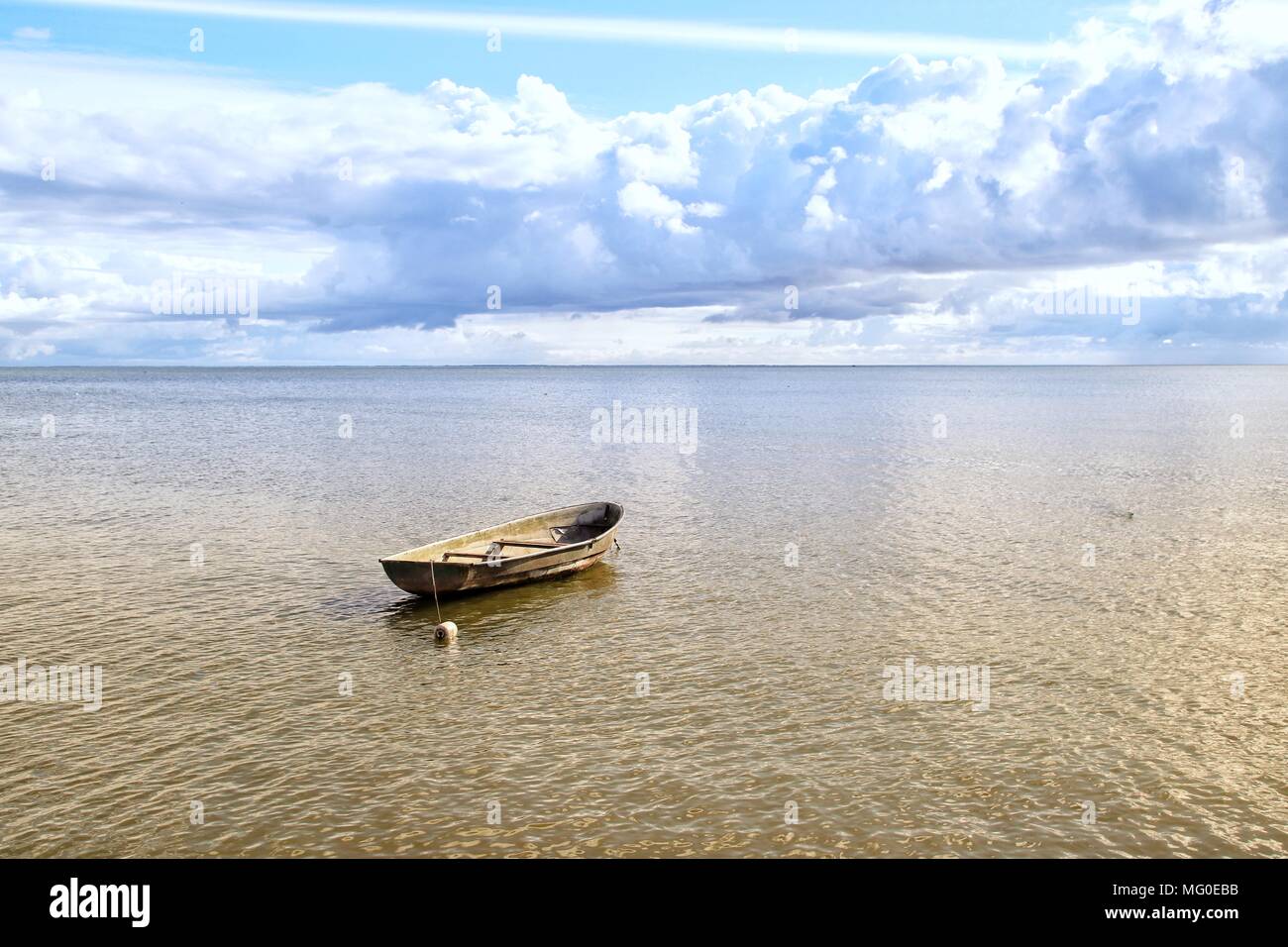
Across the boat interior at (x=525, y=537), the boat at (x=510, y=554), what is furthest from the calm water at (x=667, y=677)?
the boat interior at (x=525, y=537)

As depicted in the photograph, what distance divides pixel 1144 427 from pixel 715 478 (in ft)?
183

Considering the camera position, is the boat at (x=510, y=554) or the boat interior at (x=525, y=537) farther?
the boat interior at (x=525, y=537)

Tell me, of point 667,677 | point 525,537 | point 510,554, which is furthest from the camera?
point 525,537

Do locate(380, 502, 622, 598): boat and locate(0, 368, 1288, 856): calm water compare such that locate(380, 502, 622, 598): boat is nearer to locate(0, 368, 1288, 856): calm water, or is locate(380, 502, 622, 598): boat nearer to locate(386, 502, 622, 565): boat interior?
locate(386, 502, 622, 565): boat interior

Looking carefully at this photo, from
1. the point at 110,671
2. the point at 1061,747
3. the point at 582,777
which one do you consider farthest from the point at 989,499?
the point at 110,671

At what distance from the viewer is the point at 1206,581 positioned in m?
29.3

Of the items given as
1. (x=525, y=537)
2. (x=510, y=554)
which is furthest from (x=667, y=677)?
(x=525, y=537)

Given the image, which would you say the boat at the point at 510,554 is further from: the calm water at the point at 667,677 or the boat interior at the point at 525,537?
the calm water at the point at 667,677

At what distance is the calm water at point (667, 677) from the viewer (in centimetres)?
1484

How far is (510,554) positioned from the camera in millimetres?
30672

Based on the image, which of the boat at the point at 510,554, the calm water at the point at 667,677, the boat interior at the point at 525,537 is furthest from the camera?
the boat interior at the point at 525,537

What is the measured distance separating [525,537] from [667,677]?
41.9 feet

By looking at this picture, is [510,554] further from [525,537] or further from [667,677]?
[667,677]
